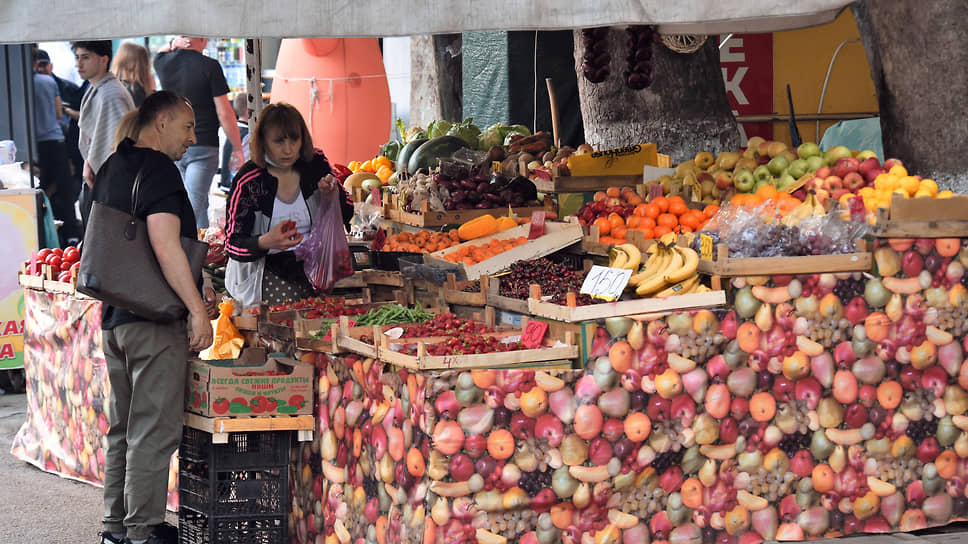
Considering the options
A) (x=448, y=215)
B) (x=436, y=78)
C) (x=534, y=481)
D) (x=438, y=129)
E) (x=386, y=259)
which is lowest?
(x=534, y=481)

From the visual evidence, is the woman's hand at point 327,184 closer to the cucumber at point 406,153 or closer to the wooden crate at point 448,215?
the wooden crate at point 448,215

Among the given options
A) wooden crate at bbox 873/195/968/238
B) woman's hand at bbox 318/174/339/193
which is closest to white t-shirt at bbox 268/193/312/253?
woman's hand at bbox 318/174/339/193

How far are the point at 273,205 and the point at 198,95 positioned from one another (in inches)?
206

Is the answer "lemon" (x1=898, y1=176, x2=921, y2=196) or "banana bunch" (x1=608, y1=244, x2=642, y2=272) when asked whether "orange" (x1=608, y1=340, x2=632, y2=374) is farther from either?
"lemon" (x1=898, y1=176, x2=921, y2=196)

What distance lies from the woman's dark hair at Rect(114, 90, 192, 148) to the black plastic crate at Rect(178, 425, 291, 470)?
126cm

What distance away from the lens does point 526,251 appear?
5.75 metres

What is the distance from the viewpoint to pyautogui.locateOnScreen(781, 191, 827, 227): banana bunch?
524 cm

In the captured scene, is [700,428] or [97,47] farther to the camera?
[97,47]

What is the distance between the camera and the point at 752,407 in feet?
16.3

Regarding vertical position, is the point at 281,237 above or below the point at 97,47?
below

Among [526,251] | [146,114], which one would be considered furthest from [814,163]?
[146,114]

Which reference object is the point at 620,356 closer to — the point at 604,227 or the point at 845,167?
the point at 604,227

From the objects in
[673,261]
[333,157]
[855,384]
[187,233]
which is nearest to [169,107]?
[187,233]

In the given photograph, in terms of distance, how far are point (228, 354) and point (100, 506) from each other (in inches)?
50.1
